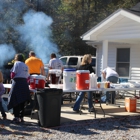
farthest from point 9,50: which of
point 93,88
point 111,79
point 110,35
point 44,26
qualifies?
point 93,88

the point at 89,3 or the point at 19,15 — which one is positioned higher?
the point at 89,3

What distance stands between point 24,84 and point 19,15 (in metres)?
16.8

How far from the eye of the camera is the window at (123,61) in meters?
13.9

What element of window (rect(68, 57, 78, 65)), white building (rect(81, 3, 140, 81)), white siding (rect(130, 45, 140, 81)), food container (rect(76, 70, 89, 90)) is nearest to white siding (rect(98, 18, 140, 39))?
white building (rect(81, 3, 140, 81))

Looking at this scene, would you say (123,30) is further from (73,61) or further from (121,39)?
(73,61)

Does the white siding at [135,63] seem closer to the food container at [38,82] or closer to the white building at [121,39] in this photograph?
the white building at [121,39]

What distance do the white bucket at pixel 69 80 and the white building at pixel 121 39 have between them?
4.11m

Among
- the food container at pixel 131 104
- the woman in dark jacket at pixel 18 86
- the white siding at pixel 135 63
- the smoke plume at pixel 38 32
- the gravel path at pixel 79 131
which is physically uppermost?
the smoke plume at pixel 38 32

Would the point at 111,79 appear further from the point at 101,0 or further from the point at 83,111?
the point at 101,0

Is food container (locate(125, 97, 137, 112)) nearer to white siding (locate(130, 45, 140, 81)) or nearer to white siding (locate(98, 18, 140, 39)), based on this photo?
white siding (locate(98, 18, 140, 39))

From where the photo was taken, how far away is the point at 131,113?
938 centimetres

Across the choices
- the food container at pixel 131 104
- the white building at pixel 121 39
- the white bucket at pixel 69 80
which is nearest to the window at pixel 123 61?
the white building at pixel 121 39

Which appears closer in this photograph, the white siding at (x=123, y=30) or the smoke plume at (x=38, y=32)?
the white siding at (x=123, y=30)

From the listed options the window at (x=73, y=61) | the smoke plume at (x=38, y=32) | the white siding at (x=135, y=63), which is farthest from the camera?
the smoke plume at (x=38, y=32)
